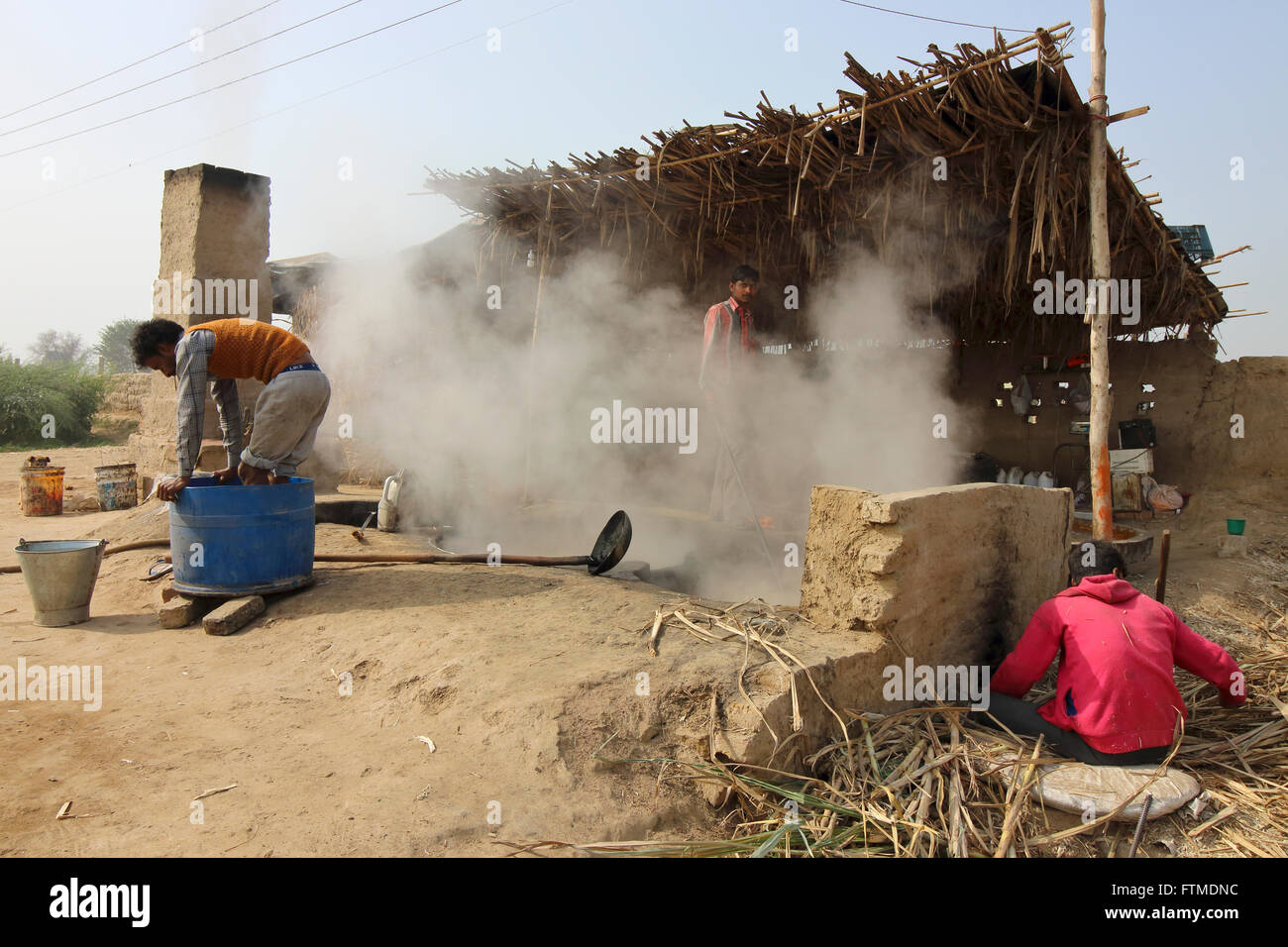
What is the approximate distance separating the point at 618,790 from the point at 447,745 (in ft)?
2.14

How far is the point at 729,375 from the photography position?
632 centimetres

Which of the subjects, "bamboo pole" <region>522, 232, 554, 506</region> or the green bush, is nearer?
"bamboo pole" <region>522, 232, 554, 506</region>

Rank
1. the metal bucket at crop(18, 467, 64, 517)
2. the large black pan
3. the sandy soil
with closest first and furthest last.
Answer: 1. the sandy soil
2. the large black pan
3. the metal bucket at crop(18, 467, 64, 517)

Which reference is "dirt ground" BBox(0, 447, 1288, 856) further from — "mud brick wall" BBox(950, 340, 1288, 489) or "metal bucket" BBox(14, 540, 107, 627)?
"mud brick wall" BBox(950, 340, 1288, 489)

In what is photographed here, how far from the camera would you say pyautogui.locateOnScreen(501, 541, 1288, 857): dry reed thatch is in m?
2.45

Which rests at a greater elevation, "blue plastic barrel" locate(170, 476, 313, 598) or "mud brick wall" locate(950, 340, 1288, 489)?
"mud brick wall" locate(950, 340, 1288, 489)

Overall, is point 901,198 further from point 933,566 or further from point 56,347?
point 56,347

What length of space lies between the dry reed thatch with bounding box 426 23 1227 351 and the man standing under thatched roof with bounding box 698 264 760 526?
0.98m

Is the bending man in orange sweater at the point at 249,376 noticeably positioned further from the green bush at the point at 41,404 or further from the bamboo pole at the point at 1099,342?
the green bush at the point at 41,404

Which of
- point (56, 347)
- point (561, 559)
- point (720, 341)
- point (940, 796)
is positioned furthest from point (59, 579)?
point (56, 347)

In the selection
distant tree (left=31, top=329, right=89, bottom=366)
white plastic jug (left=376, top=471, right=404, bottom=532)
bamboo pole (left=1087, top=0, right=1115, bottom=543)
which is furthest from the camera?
distant tree (left=31, top=329, right=89, bottom=366)

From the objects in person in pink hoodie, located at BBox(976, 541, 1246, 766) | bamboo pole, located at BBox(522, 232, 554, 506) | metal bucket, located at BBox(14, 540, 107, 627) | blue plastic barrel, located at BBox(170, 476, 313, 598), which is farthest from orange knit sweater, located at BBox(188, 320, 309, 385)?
person in pink hoodie, located at BBox(976, 541, 1246, 766)

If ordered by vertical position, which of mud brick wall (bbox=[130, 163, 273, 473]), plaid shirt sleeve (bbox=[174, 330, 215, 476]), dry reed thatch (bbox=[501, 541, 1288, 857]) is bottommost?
dry reed thatch (bbox=[501, 541, 1288, 857])
